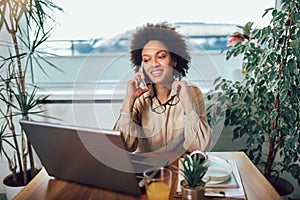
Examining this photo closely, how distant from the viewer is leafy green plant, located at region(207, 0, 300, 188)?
72.6 inches

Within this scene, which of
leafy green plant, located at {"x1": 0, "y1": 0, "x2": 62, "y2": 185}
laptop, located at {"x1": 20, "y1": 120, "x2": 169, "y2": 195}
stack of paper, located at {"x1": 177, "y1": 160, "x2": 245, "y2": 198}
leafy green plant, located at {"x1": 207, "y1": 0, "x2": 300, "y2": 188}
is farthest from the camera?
leafy green plant, located at {"x1": 0, "y1": 0, "x2": 62, "y2": 185}

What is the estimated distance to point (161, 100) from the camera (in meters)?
1.58

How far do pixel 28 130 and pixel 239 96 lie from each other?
1.38 metres

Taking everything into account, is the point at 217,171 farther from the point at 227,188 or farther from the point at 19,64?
the point at 19,64

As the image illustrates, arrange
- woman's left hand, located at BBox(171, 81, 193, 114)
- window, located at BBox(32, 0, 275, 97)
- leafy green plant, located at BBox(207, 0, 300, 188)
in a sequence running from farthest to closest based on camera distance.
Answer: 1. window, located at BBox(32, 0, 275, 97)
2. leafy green plant, located at BBox(207, 0, 300, 188)
3. woman's left hand, located at BBox(171, 81, 193, 114)

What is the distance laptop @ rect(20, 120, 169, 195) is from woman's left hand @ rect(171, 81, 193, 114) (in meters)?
0.38

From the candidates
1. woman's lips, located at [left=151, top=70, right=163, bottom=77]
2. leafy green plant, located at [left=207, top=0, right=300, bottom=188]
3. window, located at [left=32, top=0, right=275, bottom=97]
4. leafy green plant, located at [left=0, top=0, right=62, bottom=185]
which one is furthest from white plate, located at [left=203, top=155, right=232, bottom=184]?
leafy green plant, located at [left=0, top=0, right=62, bottom=185]

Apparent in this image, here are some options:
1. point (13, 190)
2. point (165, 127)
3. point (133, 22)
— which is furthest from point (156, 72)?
point (13, 190)

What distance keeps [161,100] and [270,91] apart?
2.60 feet

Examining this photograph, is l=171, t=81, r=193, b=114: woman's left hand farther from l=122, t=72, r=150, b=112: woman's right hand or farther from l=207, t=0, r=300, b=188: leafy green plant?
l=207, t=0, r=300, b=188: leafy green plant

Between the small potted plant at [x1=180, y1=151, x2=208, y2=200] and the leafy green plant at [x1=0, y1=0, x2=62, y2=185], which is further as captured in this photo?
the leafy green plant at [x1=0, y1=0, x2=62, y2=185]

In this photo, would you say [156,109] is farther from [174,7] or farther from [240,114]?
[174,7]

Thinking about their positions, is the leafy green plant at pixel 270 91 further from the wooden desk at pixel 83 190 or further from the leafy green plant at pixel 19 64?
the leafy green plant at pixel 19 64

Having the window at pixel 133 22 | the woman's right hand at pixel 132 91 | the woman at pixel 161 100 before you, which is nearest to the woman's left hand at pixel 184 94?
the woman at pixel 161 100
